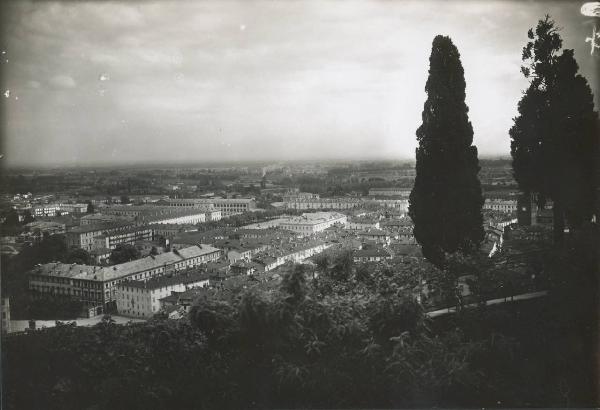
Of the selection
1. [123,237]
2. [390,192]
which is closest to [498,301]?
[123,237]

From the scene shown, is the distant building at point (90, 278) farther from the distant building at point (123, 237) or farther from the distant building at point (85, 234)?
the distant building at point (123, 237)

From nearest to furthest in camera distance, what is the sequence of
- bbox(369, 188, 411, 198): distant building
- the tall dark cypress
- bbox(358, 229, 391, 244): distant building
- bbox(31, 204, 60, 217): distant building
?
the tall dark cypress
bbox(31, 204, 60, 217): distant building
bbox(358, 229, 391, 244): distant building
bbox(369, 188, 411, 198): distant building

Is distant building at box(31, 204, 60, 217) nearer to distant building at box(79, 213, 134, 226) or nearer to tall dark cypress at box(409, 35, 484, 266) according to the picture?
distant building at box(79, 213, 134, 226)

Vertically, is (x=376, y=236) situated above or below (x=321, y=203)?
below

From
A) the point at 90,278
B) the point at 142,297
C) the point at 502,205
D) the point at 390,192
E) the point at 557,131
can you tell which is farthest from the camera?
the point at 390,192

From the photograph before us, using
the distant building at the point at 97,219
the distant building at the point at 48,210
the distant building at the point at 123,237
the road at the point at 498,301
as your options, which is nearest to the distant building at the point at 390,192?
the distant building at the point at 123,237

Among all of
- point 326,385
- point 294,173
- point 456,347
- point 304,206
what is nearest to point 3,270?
point 326,385

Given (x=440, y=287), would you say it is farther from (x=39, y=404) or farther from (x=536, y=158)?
(x=39, y=404)

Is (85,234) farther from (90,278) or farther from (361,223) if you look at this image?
(361,223)

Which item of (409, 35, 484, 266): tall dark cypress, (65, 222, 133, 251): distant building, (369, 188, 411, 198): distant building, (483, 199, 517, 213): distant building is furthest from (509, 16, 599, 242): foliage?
(369, 188, 411, 198): distant building
